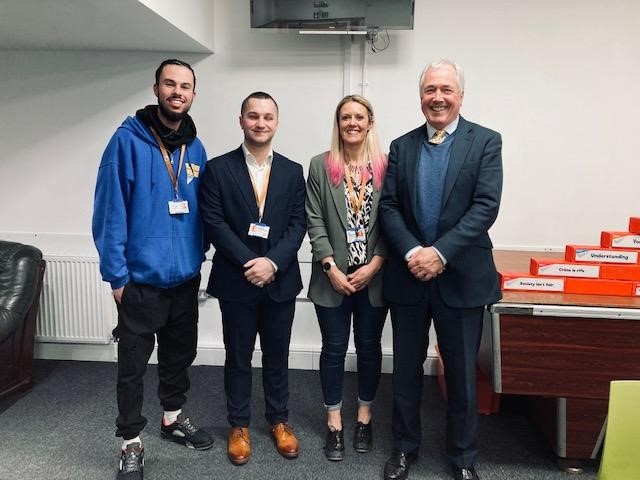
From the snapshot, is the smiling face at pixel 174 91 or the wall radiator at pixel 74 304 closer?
the smiling face at pixel 174 91

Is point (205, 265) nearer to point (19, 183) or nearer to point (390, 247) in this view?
point (19, 183)

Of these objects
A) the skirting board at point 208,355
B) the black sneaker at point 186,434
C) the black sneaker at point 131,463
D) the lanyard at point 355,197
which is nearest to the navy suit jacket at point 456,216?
the lanyard at point 355,197

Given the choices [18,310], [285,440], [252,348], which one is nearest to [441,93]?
[252,348]

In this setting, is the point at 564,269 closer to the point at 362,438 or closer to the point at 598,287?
the point at 598,287

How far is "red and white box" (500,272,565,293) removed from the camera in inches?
81.5

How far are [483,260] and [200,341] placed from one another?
2136mm

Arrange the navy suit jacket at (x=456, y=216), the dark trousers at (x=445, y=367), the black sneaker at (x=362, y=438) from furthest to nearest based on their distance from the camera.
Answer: the black sneaker at (x=362, y=438), the dark trousers at (x=445, y=367), the navy suit jacket at (x=456, y=216)

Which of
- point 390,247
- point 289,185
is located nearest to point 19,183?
point 289,185

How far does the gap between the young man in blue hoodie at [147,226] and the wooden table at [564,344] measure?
51.9 inches

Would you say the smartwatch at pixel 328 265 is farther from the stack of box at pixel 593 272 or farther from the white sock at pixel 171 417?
the white sock at pixel 171 417

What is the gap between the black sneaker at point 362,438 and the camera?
7.40ft

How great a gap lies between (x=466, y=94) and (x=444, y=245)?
1591 millimetres

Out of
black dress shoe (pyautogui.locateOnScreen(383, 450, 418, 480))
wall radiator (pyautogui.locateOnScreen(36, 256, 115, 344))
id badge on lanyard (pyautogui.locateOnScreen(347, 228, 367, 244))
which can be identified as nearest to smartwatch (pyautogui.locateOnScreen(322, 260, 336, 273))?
id badge on lanyard (pyautogui.locateOnScreen(347, 228, 367, 244))

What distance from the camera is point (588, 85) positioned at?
2947mm
